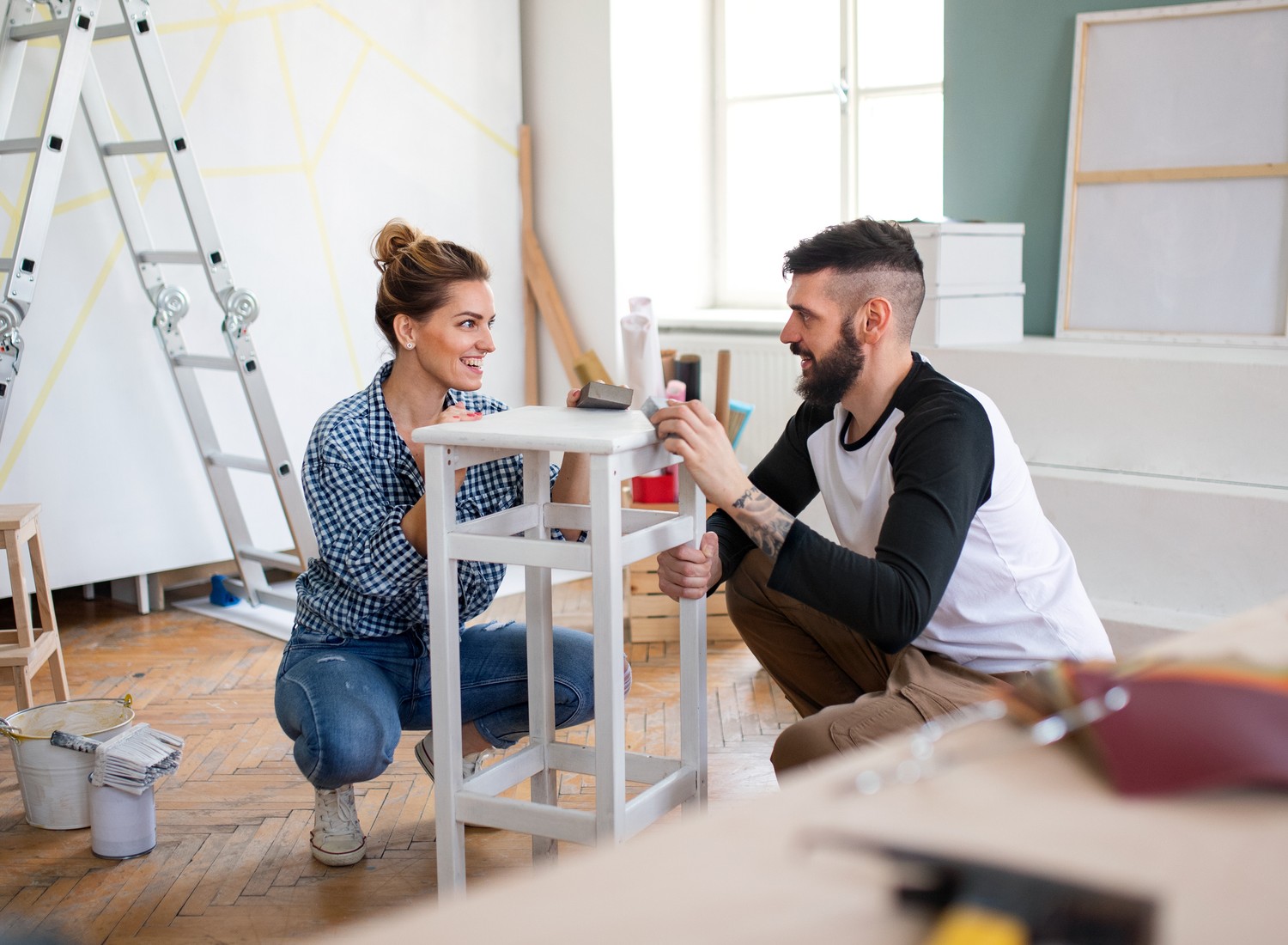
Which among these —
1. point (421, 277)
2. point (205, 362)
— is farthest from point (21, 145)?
point (421, 277)

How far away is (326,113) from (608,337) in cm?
140

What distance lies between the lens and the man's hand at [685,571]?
201 cm

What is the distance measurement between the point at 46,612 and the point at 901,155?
11.7ft

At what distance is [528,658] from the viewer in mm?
2152

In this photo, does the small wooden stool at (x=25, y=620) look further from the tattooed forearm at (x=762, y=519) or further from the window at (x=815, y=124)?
the window at (x=815, y=124)

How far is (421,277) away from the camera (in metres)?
→ 2.31

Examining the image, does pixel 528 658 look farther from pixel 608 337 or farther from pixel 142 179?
pixel 608 337

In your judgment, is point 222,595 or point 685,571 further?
point 222,595

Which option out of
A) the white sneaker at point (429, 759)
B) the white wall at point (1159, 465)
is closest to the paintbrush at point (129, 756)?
the white sneaker at point (429, 759)

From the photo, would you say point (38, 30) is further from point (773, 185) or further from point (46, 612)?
point (773, 185)

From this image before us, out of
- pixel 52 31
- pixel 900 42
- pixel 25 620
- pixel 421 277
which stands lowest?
pixel 25 620

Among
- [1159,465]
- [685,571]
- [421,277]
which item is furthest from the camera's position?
[1159,465]

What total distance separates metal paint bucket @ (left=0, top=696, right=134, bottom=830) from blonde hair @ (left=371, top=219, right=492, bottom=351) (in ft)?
3.19

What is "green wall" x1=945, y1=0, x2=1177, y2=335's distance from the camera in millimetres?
3947
